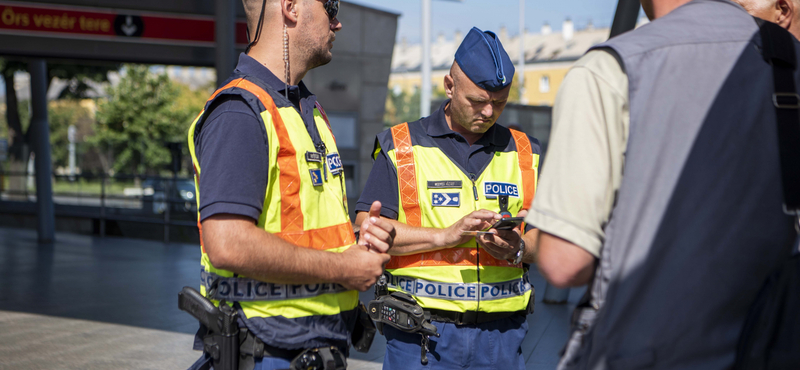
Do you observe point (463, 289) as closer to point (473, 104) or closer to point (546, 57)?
point (473, 104)

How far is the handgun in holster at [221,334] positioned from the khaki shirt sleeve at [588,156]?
36.4 inches

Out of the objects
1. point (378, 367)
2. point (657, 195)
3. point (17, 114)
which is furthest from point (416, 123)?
point (17, 114)

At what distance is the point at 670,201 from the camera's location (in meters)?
1.29

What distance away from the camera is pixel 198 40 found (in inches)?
314

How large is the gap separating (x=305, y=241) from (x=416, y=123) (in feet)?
3.72

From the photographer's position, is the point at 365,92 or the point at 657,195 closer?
the point at 657,195

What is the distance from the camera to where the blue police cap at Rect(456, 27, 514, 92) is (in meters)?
2.62

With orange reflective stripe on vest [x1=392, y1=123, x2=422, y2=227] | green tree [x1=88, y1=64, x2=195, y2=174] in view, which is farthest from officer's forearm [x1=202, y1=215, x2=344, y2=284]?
green tree [x1=88, y1=64, x2=195, y2=174]

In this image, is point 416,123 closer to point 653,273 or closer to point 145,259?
point 653,273

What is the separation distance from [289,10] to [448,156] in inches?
37.9

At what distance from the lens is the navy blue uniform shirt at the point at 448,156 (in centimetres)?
269

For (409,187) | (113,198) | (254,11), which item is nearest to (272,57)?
(254,11)

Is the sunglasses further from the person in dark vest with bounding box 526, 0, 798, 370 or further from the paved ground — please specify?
the paved ground

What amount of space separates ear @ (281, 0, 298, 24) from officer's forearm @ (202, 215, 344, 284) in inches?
26.4
